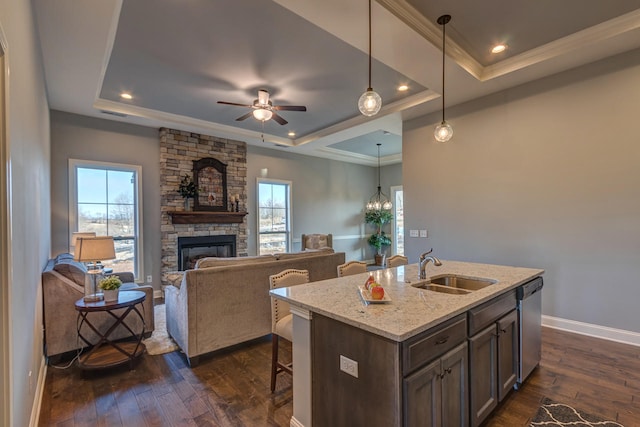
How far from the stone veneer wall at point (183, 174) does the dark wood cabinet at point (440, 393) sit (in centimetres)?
511

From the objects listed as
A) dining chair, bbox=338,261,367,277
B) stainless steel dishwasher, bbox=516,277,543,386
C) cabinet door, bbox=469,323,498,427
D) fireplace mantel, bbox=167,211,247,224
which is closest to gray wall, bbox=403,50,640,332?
stainless steel dishwasher, bbox=516,277,543,386

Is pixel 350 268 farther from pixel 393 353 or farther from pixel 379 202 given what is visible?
pixel 379 202

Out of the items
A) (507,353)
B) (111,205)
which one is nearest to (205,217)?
(111,205)

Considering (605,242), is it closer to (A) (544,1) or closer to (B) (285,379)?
(A) (544,1)

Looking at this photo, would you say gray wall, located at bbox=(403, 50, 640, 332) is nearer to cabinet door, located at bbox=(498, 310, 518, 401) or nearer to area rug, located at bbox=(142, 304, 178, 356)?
cabinet door, located at bbox=(498, 310, 518, 401)

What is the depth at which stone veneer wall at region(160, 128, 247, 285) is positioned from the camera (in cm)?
569

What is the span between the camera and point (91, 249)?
9.63ft

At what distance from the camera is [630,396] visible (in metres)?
2.40

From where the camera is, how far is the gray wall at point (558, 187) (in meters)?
3.30

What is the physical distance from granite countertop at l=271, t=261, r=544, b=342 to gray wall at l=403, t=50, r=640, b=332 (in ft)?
4.56

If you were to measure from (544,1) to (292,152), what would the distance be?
5.79 m

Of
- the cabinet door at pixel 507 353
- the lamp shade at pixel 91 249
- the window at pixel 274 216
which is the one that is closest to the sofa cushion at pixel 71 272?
the lamp shade at pixel 91 249

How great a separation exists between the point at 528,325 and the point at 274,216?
5799 mm

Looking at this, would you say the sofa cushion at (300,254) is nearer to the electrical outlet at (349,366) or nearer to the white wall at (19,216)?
the electrical outlet at (349,366)
